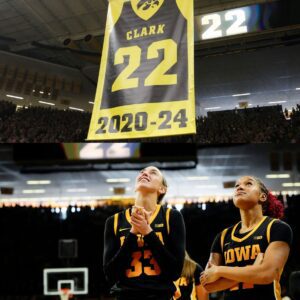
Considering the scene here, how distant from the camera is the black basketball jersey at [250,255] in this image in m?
3.31

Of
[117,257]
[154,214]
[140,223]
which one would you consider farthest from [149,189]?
[117,257]

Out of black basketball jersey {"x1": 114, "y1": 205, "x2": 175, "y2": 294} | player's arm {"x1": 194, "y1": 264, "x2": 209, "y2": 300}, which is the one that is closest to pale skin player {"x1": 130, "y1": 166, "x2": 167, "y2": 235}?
black basketball jersey {"x1": 114, "y1": 205, "x2": 175, "y2": 294}

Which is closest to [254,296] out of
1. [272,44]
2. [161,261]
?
[161,261]

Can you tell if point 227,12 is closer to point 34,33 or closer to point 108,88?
point 108,88

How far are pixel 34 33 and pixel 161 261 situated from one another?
7020mm

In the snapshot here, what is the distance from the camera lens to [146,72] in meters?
5.84

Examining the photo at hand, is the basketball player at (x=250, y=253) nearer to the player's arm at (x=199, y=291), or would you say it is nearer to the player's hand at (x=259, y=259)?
the player's hand at (x=259, y=259)

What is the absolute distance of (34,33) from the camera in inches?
364

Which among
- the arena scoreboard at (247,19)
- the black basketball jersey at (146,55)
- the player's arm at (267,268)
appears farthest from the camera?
the arena scoreboard at (247,19)

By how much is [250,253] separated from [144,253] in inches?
27.4

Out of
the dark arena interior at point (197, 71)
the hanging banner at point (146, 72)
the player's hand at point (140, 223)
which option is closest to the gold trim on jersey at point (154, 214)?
the player's hand at point (140, 223)

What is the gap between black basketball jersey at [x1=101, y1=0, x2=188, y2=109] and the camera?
5.68 meters

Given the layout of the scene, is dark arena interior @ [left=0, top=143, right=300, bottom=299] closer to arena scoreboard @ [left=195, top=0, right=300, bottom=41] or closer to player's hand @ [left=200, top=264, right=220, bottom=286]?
arena scoreboard @ [left=195, top=0, right=300, bottom=41]

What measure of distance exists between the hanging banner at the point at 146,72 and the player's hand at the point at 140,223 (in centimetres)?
213
